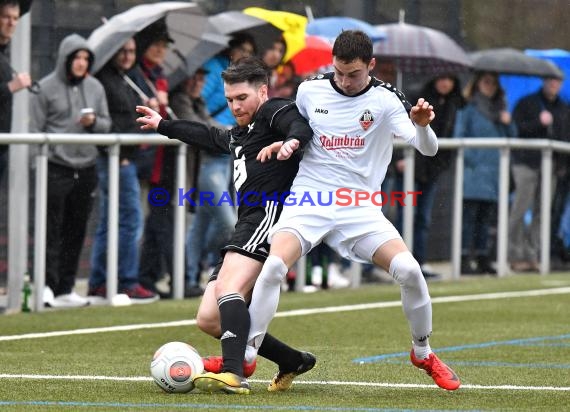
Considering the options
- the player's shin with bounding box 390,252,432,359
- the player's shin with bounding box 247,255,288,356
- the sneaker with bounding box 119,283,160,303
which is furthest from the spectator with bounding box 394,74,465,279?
the player's shin with bounding box 247,255,288,356

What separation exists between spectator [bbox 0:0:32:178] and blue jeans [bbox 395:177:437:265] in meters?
4.64

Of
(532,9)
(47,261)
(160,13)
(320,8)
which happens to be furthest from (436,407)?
(532,9)

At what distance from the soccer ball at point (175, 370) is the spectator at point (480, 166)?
30.1ft

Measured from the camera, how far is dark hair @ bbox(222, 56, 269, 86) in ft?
28.9

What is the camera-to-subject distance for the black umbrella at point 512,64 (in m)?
18.1

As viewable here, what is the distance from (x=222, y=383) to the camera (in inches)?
328

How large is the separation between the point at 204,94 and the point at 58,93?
184 cm

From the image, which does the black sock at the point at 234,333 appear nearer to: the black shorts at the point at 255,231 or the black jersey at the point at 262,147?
the black shorts at the point at 255,231

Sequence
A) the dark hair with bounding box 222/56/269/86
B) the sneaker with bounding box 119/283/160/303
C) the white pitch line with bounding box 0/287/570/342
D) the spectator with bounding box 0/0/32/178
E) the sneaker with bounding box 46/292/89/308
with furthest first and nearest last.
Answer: the sneaker with bounding box 119/283/160/303, the sneaker with bounding box 46/292/89/308, the spectator with bounding box 0/0/32/178, the white pitch line with bounding box 0/287/570/342, the dark hair with bounding box 222/56/269/86

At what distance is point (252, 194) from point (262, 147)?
261 millimetres

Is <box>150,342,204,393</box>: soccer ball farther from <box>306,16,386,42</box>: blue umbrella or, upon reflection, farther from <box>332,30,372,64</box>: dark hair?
<box>306,16,386,42</box>: blue umbrella

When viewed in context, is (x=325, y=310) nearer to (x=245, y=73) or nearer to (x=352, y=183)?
(x=352, y=183)

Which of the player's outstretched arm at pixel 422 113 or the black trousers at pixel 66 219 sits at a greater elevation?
the player's outstretched arm at pixel 422 113

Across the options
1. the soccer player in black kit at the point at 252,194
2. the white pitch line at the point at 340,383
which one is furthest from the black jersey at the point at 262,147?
the white pitch line at the point at 340,383
